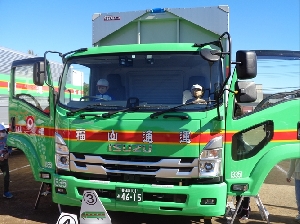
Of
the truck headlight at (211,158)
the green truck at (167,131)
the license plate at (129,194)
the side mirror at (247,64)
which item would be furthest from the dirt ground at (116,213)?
the side mirror at (247,64)

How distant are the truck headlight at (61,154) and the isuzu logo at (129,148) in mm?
621

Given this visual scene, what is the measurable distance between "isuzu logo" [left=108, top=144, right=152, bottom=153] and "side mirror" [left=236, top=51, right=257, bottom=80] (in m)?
1.33

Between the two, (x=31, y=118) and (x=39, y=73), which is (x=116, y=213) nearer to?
(x=31, y=118)

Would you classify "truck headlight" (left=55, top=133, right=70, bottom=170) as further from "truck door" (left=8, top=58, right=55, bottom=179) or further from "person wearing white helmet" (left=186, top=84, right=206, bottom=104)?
"person wearing white helmet" (left=186, top=84, right=206, bottom=104)

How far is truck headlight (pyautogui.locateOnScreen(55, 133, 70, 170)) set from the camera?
420cm

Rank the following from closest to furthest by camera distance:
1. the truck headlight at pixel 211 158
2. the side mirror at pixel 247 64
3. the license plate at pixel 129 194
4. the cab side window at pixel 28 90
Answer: the side mirror at pixel 247 64, the truck headlight at pixel 211 158, the license plate at pixel 129 194, the cab side window at pixel 28 90

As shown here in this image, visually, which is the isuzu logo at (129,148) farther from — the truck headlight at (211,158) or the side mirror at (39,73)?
the side mirror at (39,73)

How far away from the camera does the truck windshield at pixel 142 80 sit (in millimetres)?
4145

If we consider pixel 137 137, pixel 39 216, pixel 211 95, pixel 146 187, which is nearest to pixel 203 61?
pixel 211 95

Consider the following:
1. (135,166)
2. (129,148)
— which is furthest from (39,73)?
(135,166)

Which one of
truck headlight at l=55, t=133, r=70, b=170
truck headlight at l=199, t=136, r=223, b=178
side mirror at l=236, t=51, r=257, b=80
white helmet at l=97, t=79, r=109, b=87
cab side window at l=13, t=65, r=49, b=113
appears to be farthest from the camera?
cab side window at l=13, t=65, r=49, b=113

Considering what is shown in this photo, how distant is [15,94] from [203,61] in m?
3.31

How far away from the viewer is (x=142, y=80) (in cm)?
442

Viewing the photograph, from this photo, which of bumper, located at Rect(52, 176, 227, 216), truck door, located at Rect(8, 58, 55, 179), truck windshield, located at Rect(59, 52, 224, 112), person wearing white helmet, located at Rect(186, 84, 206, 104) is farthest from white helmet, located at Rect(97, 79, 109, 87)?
bumper, located at Rect(52, 176, 227, 216)
